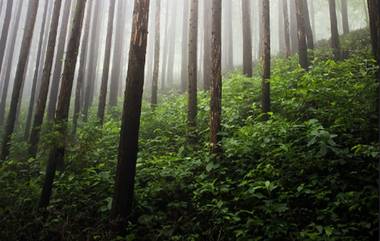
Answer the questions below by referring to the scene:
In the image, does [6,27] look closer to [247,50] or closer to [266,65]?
[247,50]

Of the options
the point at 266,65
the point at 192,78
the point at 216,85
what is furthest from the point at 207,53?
the point at 216,85

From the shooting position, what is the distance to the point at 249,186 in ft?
21.0

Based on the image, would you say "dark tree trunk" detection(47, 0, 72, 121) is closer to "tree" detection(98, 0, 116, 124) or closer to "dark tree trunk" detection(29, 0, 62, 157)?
"tree" detection(98, 0, 116, 124)

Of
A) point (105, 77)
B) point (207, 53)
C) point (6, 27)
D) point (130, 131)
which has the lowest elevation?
point (130, 131)

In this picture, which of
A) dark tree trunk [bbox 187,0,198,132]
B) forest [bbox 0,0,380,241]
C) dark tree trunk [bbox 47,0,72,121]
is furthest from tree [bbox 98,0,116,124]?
dark tree trunk [bbox 187,0,198,132]

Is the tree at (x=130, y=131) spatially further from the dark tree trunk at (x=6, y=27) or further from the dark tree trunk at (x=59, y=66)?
the dark tree trunk at (x=6, y=27)

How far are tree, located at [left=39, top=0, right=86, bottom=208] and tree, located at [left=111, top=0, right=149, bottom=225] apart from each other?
2107 millimetres

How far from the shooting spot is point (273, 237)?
5.09 metres

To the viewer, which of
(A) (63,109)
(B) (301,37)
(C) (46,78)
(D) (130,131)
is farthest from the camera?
(B) (301,37)

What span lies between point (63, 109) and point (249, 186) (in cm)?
467

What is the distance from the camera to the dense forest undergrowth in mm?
5254

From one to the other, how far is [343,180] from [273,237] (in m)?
1.69

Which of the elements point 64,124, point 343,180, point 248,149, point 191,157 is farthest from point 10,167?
point 343,180

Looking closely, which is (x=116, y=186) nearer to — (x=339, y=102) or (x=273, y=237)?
(x=273, y=237)
